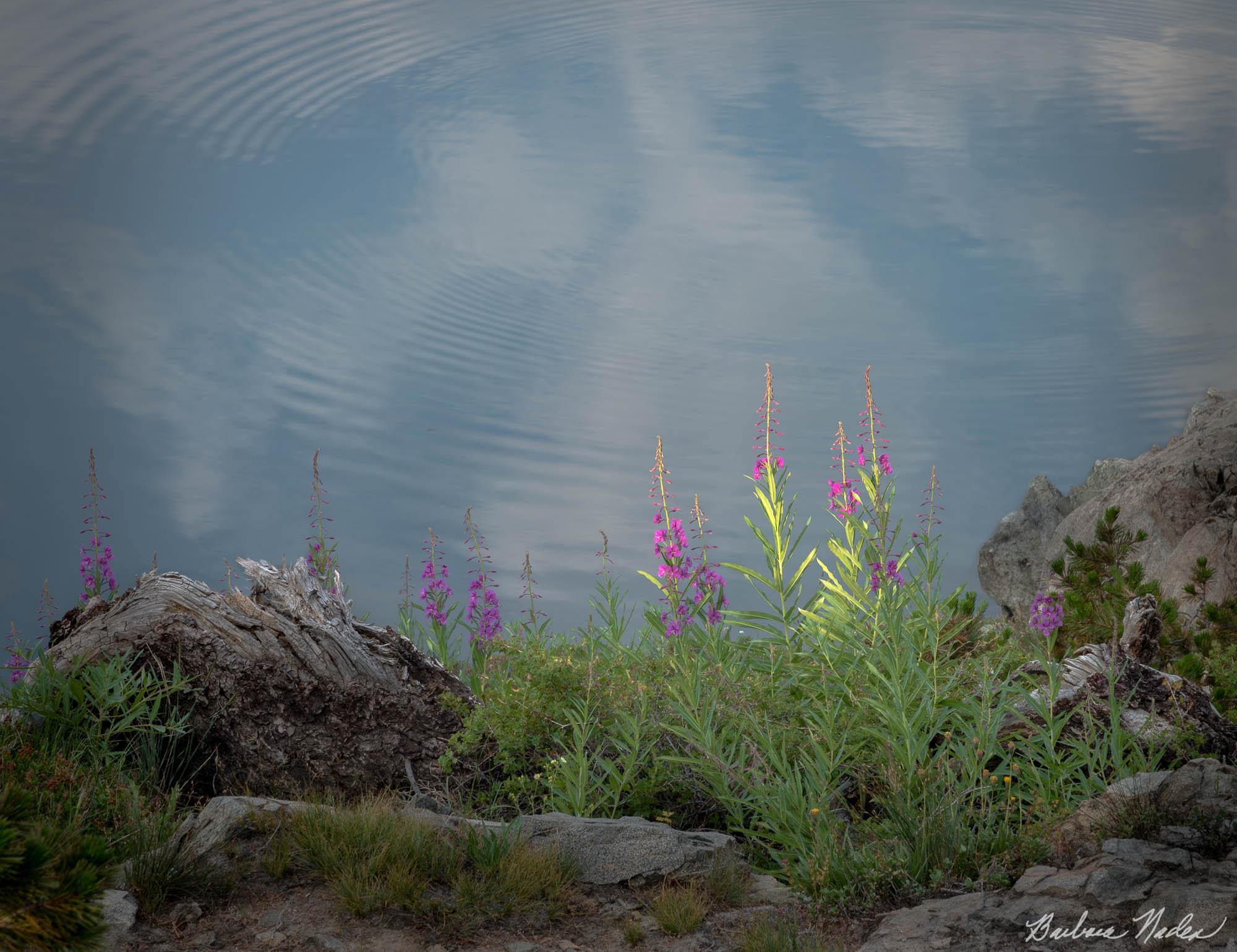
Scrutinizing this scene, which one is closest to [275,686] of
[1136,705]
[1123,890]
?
[1123,890]

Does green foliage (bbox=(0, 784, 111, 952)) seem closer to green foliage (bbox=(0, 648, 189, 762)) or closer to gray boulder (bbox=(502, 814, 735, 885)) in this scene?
gray boulder (bbox=(502, 814, 735, 885))

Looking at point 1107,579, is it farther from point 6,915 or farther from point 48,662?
point 6,915

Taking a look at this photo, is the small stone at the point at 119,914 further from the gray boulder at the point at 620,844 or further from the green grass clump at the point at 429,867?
the gray boulder at the point at 620,844

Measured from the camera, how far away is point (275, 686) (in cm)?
598

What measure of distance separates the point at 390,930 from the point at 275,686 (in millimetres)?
2421

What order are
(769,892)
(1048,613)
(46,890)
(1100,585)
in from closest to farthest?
(46,890)
(769,892)
(1048,613)
(1100,585)

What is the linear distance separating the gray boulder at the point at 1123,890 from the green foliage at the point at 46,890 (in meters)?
2.59

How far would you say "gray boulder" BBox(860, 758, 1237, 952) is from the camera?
3410 mm

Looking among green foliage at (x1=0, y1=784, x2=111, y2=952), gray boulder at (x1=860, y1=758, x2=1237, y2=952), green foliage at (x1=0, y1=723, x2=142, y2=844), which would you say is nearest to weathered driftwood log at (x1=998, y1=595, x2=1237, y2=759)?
gray boulder at (x1=860, y1=758, x2=1237, y2=952)

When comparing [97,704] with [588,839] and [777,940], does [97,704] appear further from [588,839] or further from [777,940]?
[777,940]

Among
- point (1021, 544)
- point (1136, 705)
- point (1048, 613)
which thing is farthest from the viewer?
point (1021, 544)

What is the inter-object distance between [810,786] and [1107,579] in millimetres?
6154

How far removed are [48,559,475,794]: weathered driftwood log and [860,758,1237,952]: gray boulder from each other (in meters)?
3.32
